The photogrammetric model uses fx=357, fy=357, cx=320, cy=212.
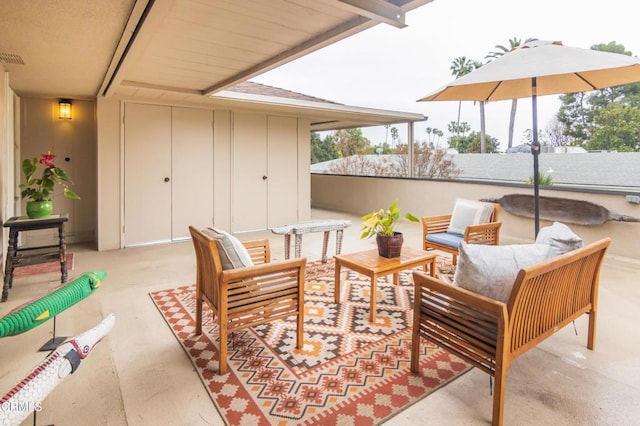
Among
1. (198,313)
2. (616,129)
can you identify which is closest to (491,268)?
(198,313)

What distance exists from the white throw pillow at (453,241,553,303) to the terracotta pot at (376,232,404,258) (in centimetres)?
127

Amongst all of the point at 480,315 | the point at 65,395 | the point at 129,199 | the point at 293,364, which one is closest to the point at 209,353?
the point at 293,364

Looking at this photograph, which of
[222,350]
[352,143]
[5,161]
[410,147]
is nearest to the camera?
[222,350]

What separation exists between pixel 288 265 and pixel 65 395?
1401 mm

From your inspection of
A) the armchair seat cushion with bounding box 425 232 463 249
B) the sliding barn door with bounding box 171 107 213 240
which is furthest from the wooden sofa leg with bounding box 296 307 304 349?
the sliding barn door with bounding box 171 107 213 240

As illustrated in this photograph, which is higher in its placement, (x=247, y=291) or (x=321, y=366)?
(x=247, y=291)

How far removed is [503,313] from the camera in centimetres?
164

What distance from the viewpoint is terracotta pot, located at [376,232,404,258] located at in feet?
10.6

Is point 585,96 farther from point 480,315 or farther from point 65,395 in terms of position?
point 65,395

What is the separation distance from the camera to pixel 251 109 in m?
6.38

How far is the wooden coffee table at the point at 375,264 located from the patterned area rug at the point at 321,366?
26 centimetres

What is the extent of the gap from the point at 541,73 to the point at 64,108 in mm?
6250

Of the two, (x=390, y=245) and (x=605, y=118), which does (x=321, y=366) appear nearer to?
(x=390, y=245)

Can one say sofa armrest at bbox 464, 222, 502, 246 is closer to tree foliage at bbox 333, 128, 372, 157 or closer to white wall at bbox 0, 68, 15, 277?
white wall at bbox 0, 68, 15, 277
